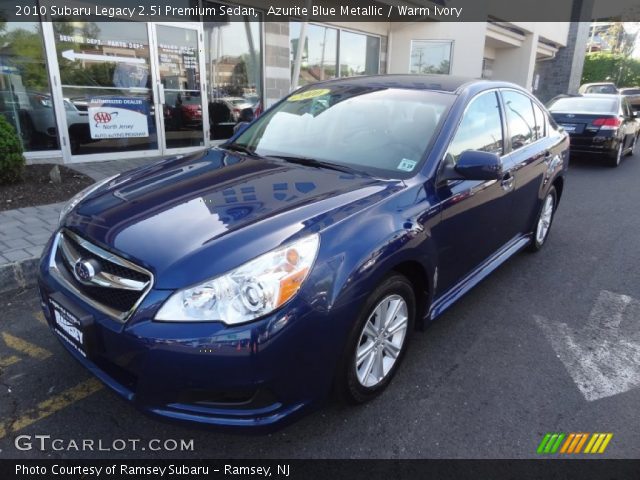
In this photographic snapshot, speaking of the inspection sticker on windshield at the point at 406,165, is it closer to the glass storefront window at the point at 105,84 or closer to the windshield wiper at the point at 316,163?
the windshield wiper at the point at 316,163

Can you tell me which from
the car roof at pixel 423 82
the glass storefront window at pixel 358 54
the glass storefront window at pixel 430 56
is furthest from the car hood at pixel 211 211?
the glass storefront window at pixel 430 56

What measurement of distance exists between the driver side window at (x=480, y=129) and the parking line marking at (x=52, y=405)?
240 cm

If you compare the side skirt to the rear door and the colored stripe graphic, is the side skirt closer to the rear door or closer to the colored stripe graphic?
the colored stripe graphic

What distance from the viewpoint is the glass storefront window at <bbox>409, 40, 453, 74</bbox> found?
13898 mm

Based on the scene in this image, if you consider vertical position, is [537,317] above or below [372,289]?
below

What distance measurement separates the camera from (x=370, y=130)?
9.61 ft

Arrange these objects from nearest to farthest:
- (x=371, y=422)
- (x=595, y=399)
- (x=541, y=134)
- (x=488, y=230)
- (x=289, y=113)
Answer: (x=371, y=422) → (x=595, y=399) → (x=488, y=230) → (x=289, y=113) → (x=541, y=134)

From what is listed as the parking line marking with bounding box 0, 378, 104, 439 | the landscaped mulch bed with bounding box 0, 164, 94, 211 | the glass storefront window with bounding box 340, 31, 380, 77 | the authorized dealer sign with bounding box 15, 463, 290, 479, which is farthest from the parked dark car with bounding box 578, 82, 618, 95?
the parking line marking with bounding box 0, 378, 104, 439

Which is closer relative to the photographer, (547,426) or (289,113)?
(547,426)

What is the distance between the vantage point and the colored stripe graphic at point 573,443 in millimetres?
2146

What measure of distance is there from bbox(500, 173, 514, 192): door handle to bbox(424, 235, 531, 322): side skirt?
20.5 inches

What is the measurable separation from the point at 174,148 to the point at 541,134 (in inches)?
256

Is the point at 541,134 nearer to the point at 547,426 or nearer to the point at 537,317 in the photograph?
the point at 537,317

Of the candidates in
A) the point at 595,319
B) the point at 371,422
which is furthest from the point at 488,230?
the point at 371,422
